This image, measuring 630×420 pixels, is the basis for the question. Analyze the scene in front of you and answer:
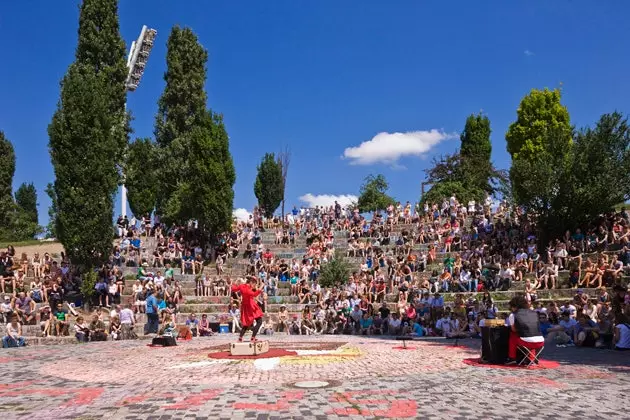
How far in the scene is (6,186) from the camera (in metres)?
48.2

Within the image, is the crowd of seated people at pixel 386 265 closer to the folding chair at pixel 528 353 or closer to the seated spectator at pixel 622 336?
the seated spectator at pixel 622 336

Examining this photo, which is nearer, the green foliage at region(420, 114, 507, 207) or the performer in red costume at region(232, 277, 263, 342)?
the performer in red costume at region(232, 277, 263, 342)

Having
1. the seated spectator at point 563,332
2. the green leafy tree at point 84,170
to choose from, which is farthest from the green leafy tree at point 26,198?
the seated spectator at point 563,332

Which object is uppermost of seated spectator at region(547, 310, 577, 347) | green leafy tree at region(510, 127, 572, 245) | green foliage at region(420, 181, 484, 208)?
green foliage at region(420, 181, 484, 208)

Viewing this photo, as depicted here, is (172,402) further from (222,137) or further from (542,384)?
(222,137)

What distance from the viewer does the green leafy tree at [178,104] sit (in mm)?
37844

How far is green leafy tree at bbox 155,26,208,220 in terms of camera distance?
3784 cm

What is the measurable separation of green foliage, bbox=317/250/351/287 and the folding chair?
15314 mm

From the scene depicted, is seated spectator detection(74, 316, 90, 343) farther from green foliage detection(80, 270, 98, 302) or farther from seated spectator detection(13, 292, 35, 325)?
green foliage detection(80, 270, 98, 302)

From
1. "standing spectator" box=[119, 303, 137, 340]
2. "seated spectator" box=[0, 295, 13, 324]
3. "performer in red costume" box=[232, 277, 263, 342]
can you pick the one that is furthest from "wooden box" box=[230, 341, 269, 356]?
"seated spectator" box=[0, 295, 13, 324]

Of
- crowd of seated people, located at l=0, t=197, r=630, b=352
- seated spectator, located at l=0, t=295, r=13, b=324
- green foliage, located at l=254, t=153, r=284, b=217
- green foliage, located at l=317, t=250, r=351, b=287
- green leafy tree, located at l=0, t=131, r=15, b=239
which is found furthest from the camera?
green foliage, located at l=254, t=153, r=284, b=217

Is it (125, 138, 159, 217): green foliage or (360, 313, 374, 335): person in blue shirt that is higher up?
(125, 138, 159, 217): green foliage

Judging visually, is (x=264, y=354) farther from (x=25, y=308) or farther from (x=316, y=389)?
(x=25, y=308)

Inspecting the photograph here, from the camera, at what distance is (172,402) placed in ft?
26.6
